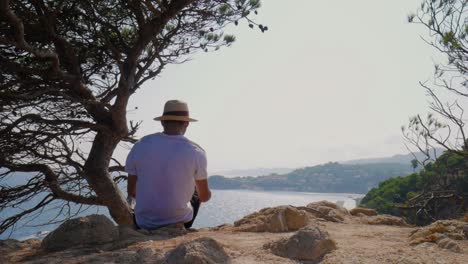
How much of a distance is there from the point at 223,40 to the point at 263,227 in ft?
12.5

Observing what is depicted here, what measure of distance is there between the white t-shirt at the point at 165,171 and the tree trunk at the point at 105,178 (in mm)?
2455

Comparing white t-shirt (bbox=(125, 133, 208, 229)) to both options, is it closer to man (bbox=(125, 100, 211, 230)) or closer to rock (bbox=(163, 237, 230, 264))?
man (bbox=(125, 100, 211, 230))

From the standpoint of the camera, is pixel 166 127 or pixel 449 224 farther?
pixel 449 224

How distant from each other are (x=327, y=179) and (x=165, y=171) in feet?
475

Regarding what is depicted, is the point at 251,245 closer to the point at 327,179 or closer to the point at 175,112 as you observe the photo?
the point at 175,112

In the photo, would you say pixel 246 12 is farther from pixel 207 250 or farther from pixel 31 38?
pixel 207 250

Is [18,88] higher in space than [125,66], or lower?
lower

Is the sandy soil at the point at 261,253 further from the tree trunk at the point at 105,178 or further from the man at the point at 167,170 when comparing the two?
the tree trunk at the point at 105,178

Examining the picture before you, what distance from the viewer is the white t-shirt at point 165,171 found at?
315 cm

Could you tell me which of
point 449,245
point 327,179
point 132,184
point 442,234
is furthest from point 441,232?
point 327,179

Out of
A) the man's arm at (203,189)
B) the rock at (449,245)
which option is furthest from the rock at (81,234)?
the rock at (449,245)

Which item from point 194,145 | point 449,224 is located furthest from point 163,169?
point 449,224

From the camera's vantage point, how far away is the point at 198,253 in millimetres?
2240

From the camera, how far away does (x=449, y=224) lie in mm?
3572
